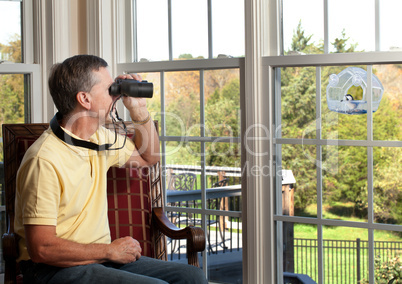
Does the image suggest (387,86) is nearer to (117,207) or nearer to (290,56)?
(290,56)

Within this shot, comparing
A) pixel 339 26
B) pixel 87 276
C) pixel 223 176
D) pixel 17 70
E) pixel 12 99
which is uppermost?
pixel 339 26

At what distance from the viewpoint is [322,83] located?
6.56 ft

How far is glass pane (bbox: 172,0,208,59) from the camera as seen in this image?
7.52ft

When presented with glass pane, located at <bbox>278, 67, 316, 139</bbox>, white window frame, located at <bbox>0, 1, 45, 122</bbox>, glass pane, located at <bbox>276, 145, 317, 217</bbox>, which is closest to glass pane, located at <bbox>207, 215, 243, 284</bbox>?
glass pane, located at <bbox>276, 145, 317, 217</bbox>

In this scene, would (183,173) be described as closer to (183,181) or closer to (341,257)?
(183,181)

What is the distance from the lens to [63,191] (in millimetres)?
1522

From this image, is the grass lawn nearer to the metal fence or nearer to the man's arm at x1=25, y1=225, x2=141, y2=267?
the metal fence

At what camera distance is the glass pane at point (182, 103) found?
2.32m

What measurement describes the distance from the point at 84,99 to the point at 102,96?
0.22 ft

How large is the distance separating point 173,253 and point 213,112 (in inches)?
32.0

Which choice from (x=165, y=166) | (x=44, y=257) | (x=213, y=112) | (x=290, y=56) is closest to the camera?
(x=44, y=257)

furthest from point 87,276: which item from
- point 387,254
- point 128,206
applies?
point 387,254

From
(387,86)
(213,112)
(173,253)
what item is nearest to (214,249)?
(173,253)

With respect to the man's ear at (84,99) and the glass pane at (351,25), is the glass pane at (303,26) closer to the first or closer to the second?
the glass pane at (351,25)
